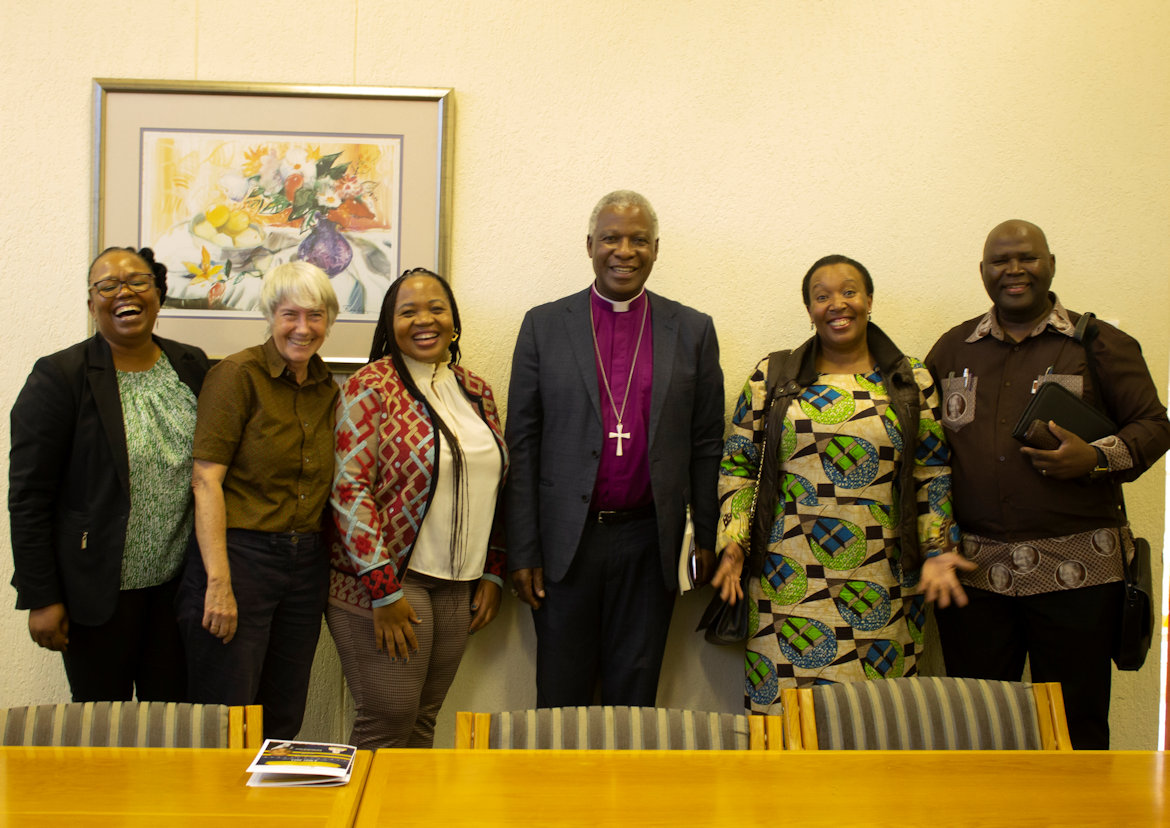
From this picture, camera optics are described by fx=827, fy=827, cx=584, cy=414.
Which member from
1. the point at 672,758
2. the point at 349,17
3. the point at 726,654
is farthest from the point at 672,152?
the point at 672,758

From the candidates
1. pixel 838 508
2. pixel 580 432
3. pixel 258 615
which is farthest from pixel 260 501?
pixel 838 508

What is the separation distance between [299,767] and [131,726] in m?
0.49

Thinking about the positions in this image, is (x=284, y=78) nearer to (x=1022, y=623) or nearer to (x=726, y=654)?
(x=726, y=654)

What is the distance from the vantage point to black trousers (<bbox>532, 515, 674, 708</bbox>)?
8.27ft

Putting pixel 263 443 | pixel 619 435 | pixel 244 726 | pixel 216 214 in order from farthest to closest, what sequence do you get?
1. pixel 216 214
2. pixel 619 435
3. pixel 263 443
4. pixel 244 726

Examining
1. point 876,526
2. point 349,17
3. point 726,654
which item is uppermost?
point 349,17

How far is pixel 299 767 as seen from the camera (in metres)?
1.39

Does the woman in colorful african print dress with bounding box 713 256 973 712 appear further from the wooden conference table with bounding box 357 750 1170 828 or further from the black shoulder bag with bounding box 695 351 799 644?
the wooden conference table with bounding box 357 750 1170 828

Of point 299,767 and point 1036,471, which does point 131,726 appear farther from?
point 1036,471

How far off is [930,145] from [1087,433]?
3.85 ft

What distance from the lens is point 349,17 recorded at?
2.85 m

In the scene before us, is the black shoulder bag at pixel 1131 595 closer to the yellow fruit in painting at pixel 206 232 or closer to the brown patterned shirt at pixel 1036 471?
the brown patterned shirt at pixel 1036 471

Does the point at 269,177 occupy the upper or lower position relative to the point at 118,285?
upper

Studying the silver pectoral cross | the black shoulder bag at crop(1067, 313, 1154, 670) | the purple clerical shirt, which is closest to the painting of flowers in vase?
the purple clerical shirt
